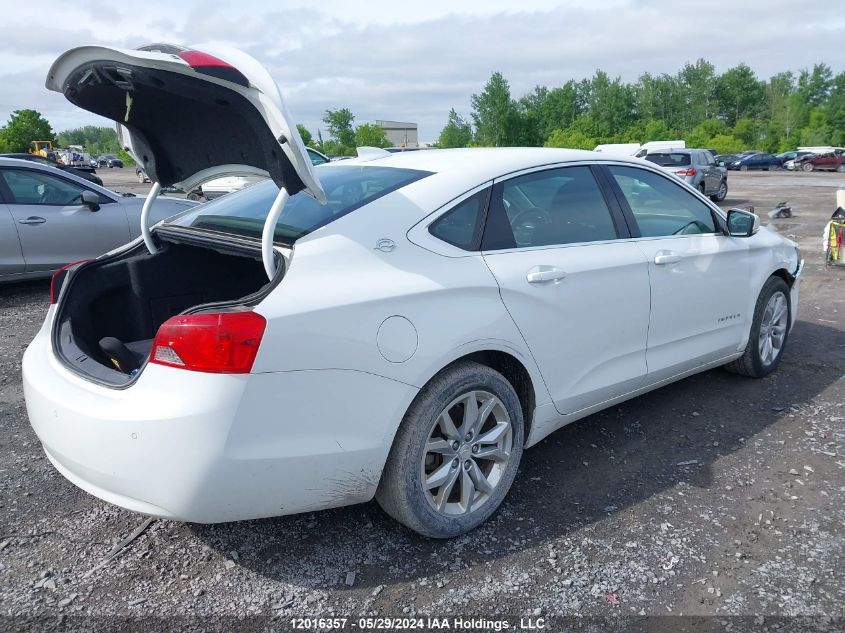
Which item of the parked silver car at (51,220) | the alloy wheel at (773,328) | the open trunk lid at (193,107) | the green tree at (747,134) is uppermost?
the open trunk lid at (193,107)

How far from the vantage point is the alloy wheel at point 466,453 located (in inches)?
109

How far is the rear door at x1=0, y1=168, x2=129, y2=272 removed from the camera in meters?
7.32

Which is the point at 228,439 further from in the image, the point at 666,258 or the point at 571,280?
the point at 666,258

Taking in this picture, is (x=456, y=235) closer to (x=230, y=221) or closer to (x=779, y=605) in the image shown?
(x=230, y=221)

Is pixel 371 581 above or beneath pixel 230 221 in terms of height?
beneath

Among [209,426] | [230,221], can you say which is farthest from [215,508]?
[230,221]

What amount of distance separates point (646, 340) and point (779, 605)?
148 cm

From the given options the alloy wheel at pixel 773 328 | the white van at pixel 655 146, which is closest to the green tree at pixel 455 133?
the white van at pixel 655 146

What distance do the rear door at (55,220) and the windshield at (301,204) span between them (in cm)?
478

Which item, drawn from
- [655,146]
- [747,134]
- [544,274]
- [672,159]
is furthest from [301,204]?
[747,134]

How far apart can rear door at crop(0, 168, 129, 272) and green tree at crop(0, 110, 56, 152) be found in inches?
2423

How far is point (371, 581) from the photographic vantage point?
262 centimetres

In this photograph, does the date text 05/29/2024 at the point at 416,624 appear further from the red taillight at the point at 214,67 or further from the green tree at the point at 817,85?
the green tree at the point at 817,85

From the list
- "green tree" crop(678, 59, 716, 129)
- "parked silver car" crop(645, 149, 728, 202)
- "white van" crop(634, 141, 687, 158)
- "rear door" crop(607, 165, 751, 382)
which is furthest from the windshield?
"green tree" crop(678, 59, 716, 129)
